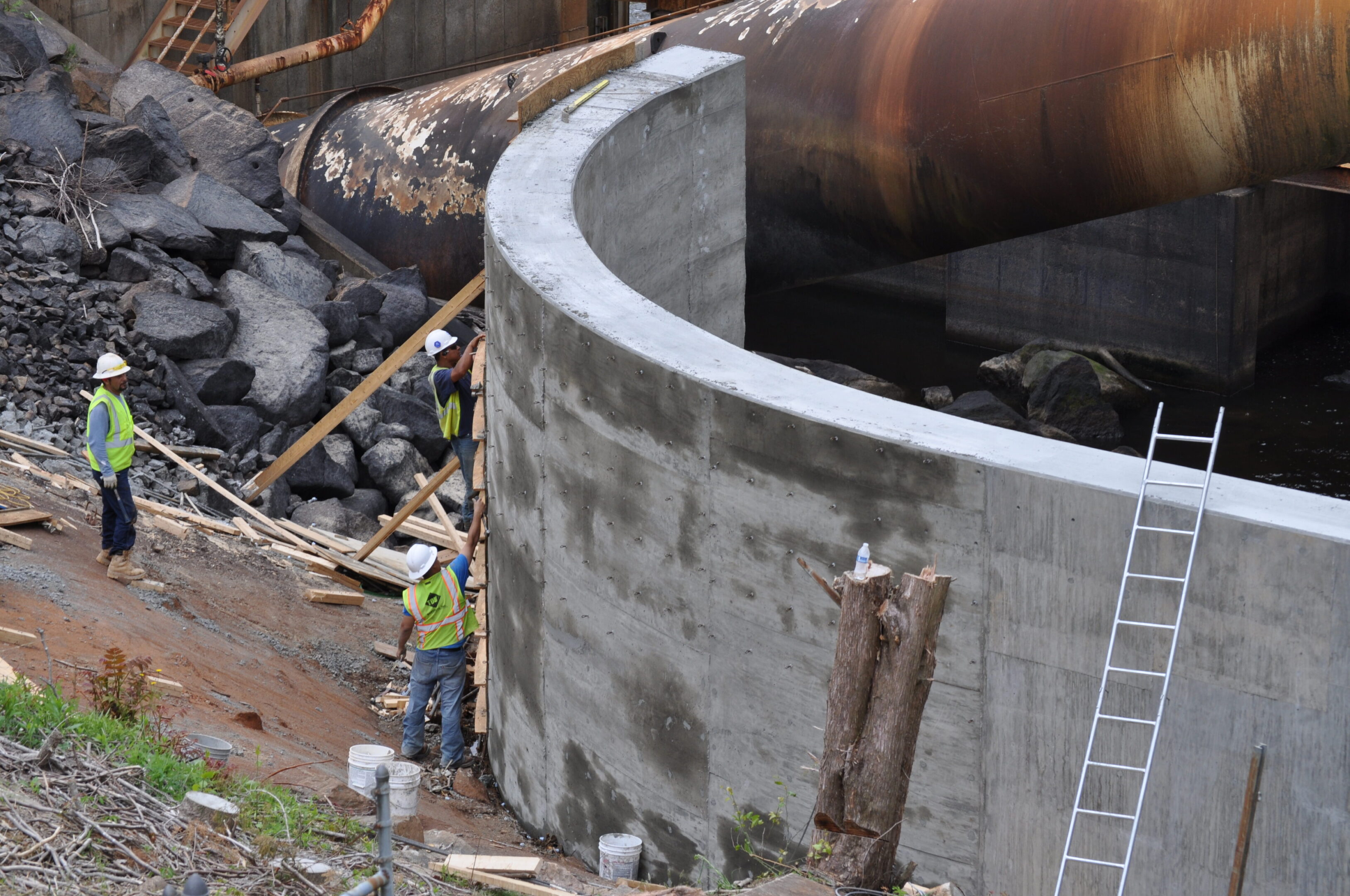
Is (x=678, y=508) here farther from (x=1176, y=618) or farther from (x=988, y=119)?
(x=988, y=119)

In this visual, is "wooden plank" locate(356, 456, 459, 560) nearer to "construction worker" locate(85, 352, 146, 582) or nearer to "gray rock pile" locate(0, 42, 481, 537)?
"gray rock pile" locate(0, 42, 481, 537)

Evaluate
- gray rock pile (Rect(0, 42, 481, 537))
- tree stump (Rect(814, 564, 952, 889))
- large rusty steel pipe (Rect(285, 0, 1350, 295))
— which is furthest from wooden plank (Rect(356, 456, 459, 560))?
tree stump (Rect(814, 564, 952, 889))

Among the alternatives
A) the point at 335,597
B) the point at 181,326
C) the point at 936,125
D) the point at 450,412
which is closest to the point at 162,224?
the point at 181,326

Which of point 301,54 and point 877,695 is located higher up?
point 301,54

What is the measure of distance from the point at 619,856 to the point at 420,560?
239 cm

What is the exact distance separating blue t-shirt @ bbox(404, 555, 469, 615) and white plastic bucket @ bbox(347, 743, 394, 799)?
3.76ft

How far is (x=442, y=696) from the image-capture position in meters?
8.95

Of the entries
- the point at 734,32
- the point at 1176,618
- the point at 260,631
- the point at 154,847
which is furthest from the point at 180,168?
the point at 1176,618

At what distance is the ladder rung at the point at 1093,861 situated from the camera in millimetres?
5184

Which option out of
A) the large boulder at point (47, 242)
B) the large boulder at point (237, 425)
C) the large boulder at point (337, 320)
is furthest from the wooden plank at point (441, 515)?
the large boulder at point (47, 242)

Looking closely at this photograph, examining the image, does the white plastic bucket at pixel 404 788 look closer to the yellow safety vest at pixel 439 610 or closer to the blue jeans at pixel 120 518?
the yellow safety vest at pixel 439 610

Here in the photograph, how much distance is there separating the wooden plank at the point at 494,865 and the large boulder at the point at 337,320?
→ 8575 millimetres

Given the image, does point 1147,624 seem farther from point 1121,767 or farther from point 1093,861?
point 1093,861

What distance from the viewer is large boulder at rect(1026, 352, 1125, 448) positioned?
15680 mm
